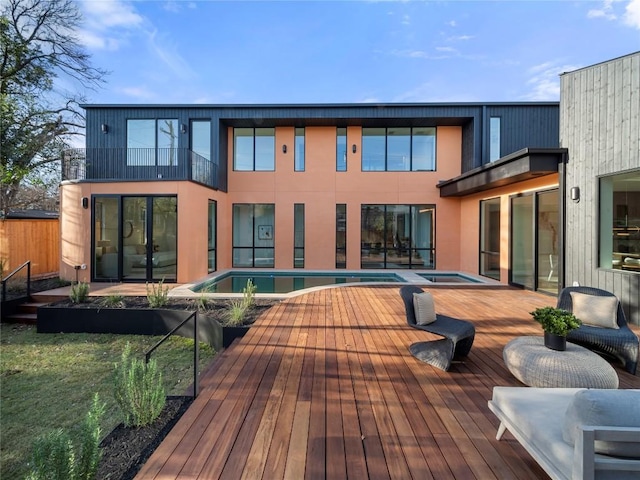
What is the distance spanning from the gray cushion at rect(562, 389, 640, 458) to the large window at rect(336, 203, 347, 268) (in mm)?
10781

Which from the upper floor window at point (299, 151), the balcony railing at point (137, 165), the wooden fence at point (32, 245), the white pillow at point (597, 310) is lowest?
the white pillow at point (597, 310)

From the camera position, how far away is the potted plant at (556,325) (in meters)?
2.80

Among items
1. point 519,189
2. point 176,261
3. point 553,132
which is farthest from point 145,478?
point 553,132

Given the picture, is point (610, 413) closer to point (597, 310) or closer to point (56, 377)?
point (597, 310)

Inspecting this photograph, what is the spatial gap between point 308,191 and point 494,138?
7172 millimetres

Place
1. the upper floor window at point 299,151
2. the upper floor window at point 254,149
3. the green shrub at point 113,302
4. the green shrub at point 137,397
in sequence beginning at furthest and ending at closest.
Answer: the upper floor window at point 254,149 < the upper floor window at point 299,151 < the green shrub at point 113,302 < the green shrub at point 137,397

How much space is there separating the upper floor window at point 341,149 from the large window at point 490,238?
5.22 m

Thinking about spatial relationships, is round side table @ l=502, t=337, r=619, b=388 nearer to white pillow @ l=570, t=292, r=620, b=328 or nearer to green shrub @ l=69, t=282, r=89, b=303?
white pillow @ l=570, t=292, r=620, b=328

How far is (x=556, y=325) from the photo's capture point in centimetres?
281

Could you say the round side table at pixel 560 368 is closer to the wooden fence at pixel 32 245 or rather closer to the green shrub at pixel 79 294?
the green shrub at pixel 79 294

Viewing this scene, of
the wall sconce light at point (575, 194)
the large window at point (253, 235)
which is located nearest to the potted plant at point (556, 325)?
the wall sconce light at point (575, 194)

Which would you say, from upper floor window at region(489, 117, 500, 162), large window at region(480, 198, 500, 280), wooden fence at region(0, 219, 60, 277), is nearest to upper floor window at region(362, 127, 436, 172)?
upper floor window at region(489, 117, 500, 162)

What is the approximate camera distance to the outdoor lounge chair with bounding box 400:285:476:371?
3.22m

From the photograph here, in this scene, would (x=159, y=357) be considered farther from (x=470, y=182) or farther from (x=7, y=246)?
(x=470, y=182)
